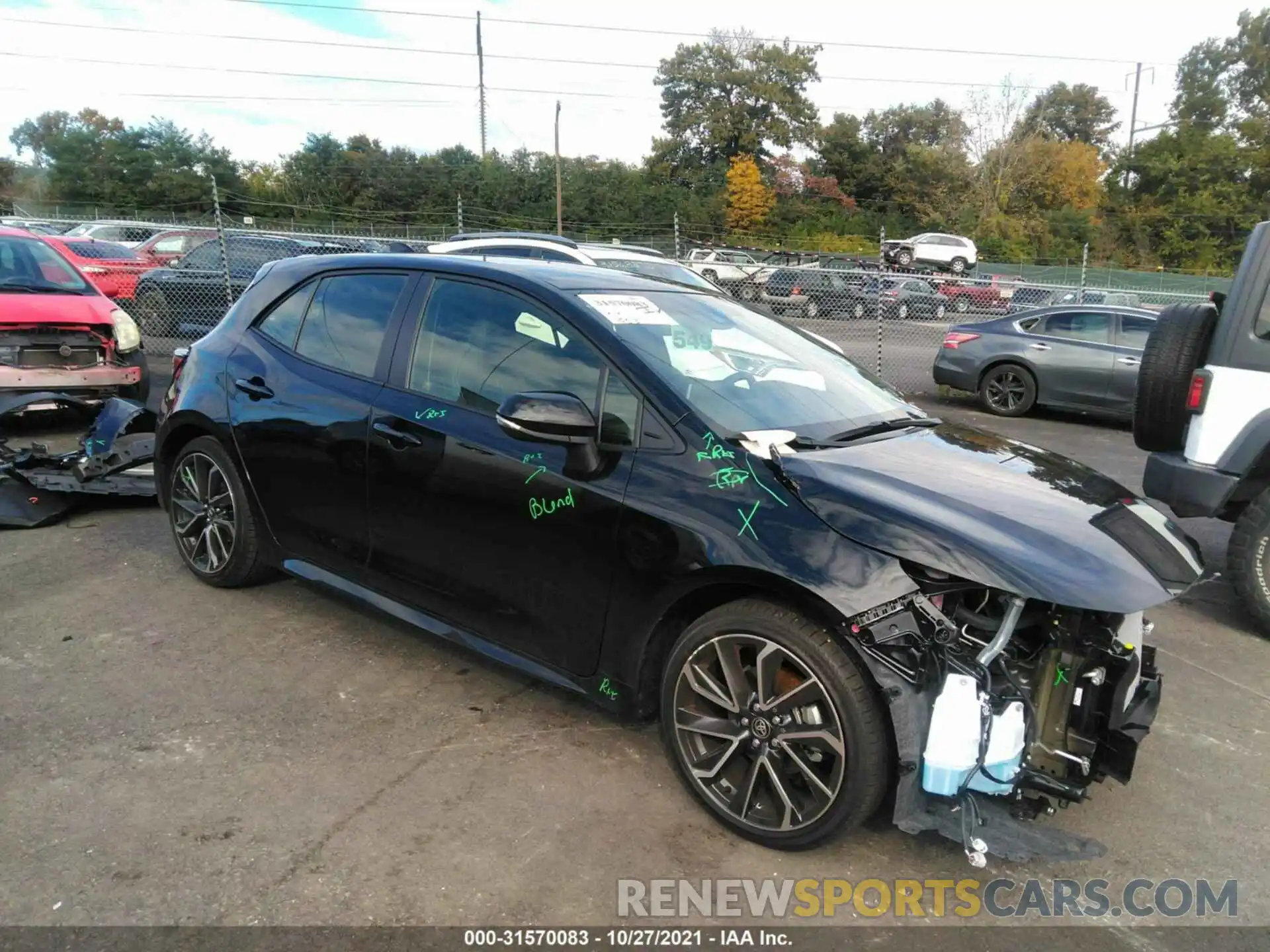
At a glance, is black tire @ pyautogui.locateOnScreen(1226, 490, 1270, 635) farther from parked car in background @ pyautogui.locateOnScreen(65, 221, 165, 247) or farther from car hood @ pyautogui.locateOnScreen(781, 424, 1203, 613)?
parked car in background @ pyautogui.locateOnScreen(65, 221, 165, 247)

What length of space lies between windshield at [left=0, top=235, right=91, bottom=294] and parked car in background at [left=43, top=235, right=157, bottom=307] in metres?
5.17

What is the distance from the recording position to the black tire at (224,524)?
4152 millimetres

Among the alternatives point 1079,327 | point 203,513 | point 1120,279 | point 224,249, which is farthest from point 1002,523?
point 1120,279

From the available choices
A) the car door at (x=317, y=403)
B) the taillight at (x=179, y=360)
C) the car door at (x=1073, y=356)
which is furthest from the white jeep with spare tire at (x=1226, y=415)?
the car door at (x=1073, y=356)

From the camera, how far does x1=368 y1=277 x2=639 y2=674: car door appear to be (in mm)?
2947

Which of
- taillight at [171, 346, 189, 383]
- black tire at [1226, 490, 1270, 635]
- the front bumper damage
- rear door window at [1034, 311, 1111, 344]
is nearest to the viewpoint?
black tire at [1226, 490, 1270, 635]

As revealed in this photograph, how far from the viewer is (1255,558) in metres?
4.41

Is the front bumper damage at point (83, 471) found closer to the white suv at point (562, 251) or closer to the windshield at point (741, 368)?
the windshield at point (741, 368)

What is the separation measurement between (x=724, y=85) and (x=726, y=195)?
37.0ft

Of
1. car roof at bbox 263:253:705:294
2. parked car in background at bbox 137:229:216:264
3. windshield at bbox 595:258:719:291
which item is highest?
A: parked car in background at bbox 137:229:216:264

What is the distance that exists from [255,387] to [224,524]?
75 centimetres

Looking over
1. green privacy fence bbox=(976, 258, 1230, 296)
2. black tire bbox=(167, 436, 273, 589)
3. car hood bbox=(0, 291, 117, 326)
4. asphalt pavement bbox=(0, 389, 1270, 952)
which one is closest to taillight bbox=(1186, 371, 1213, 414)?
asphalt pavement bbox=(0, 389, 1270, 952)

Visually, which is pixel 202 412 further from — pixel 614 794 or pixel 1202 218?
pixel 1202 218

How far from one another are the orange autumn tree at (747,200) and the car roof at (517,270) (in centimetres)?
5143
